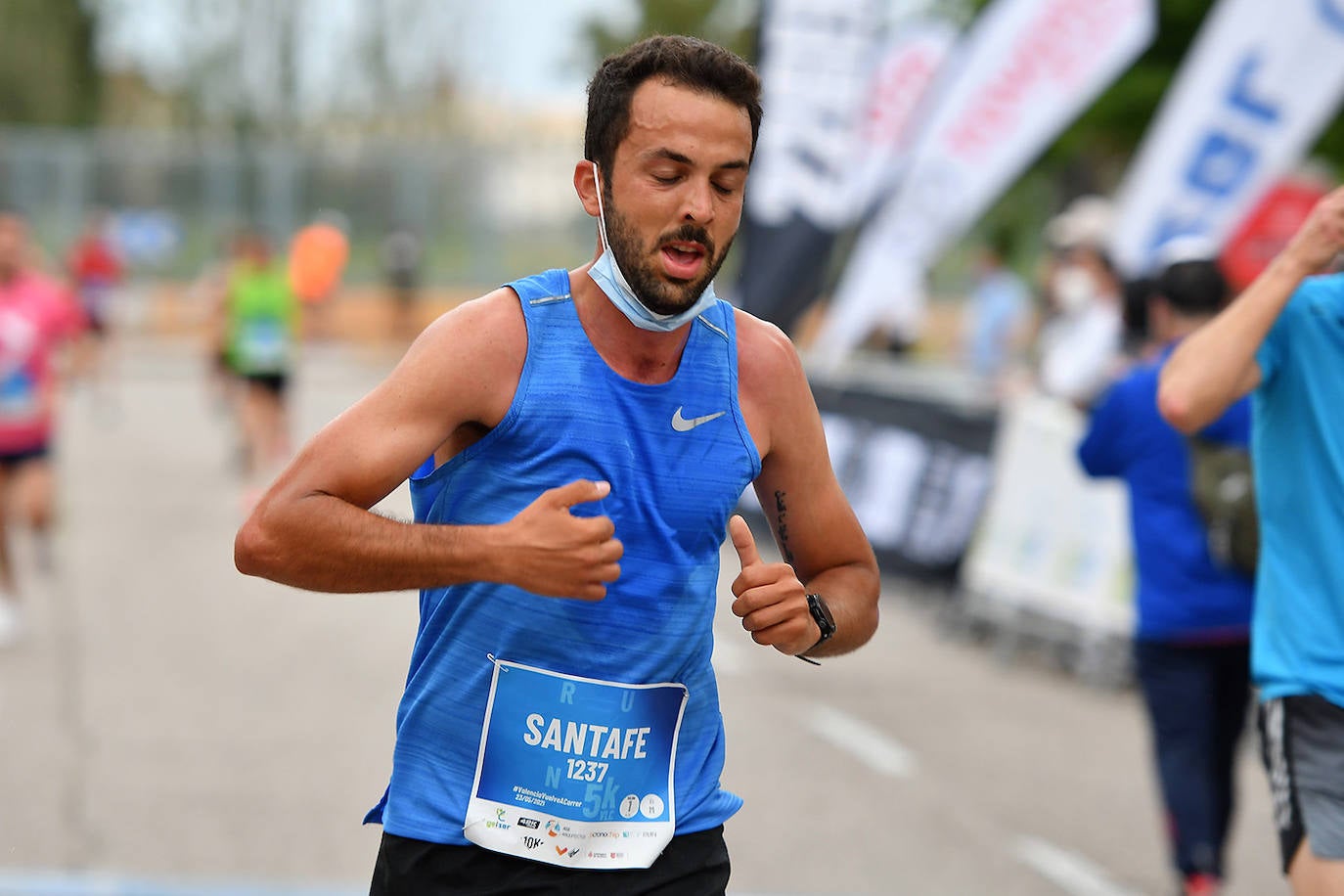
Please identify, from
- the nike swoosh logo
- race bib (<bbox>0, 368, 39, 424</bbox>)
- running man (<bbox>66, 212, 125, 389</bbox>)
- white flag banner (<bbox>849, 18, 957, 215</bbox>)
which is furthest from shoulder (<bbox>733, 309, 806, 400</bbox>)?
running man (<bbox>66, 212, 125, 389</bbox>)

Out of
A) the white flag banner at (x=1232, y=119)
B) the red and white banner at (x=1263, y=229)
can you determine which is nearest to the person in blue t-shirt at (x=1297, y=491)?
the white flag banner at (x=1232, y=119)

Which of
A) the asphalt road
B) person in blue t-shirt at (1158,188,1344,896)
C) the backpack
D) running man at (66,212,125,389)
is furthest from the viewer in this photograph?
running man at (66,212,125,389)

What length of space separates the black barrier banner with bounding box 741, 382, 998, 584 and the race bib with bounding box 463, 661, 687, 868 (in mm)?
7775

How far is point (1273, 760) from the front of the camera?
3588 millimetres

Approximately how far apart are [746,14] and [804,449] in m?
48.3

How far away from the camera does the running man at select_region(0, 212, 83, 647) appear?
985 centimetres

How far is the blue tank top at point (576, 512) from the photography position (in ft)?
9.00

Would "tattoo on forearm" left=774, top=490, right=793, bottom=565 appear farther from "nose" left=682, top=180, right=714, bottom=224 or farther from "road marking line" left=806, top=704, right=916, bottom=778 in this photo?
"road marking line" left=806, top=704, right=916, bottom=778

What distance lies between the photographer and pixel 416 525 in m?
2.63

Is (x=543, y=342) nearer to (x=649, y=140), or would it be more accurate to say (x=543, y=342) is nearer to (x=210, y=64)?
(x=649, y=140)

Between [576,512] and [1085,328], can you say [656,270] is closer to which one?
[576,512]

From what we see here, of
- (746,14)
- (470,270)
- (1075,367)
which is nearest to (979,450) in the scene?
(1075,367)

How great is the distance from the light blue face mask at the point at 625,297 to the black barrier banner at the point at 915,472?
308 inches

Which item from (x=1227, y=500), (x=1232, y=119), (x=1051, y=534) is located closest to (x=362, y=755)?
(x=1227, y=500)
